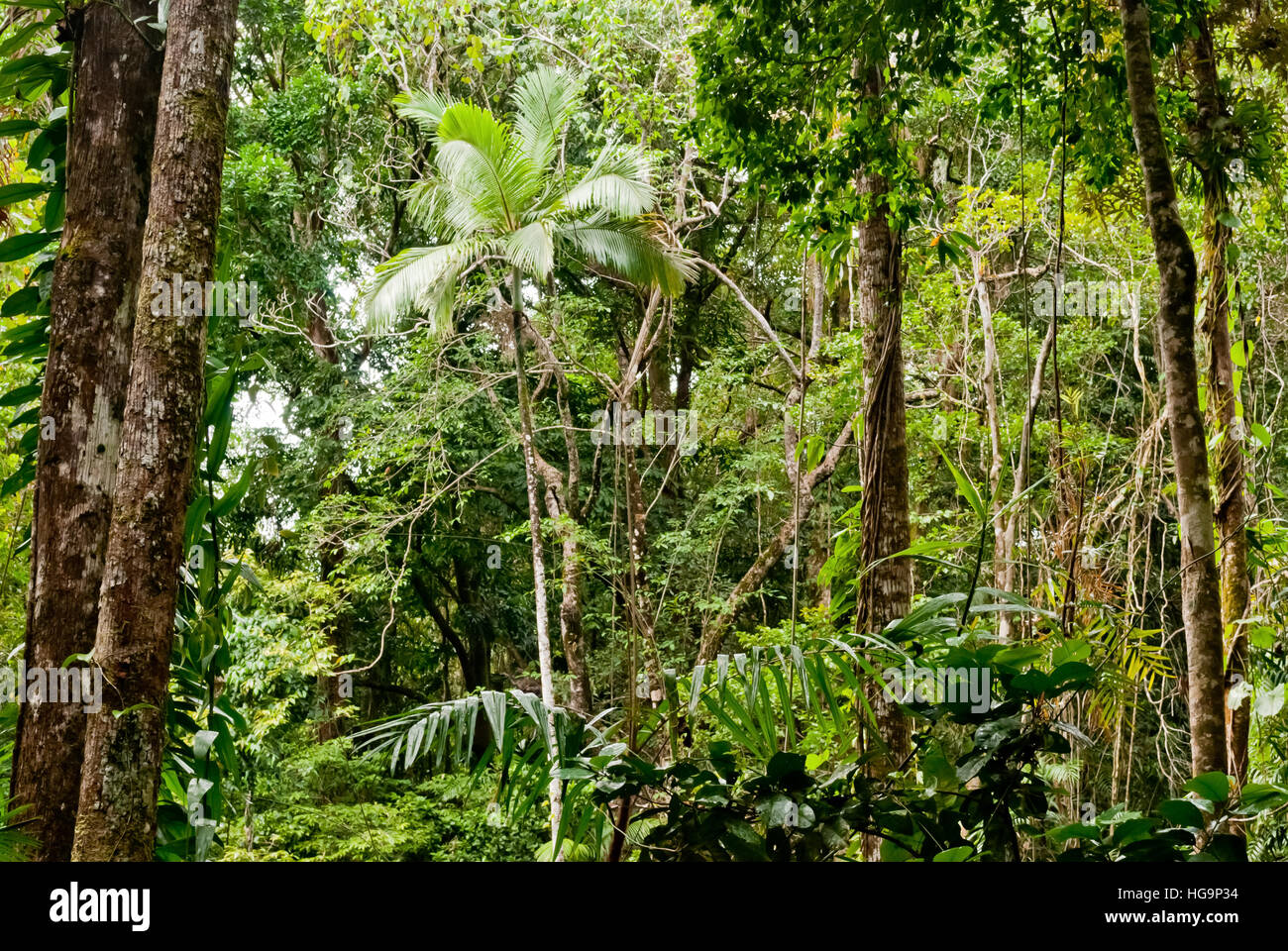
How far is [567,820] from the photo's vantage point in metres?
1.62

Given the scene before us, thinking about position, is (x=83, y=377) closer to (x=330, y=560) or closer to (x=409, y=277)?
(x=409, y=277)

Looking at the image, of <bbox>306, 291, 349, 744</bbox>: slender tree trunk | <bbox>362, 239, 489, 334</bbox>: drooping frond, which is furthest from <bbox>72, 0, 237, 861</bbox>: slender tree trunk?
<bbox>306, 291, 349, 744</bbox>: slender tree trunk

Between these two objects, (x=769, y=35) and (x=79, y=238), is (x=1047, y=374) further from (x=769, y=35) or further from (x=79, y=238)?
(x=79, y=238)

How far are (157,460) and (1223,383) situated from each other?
325 centimetres

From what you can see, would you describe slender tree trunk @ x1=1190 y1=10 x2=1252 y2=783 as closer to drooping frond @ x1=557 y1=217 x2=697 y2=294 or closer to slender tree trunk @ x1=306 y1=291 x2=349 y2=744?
drooping frond @ x1=557 y1=217 x2=697 y2=294

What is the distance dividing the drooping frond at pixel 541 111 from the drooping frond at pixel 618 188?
14.4 inches

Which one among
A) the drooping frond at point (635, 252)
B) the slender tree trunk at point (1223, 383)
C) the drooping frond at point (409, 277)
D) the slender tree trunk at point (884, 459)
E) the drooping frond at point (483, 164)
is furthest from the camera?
the drooping frond at point (635, 252)

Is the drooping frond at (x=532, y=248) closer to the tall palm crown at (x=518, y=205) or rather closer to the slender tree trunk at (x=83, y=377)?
the tall palm crown at (x=518, y=205)

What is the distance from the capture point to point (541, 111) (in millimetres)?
7316

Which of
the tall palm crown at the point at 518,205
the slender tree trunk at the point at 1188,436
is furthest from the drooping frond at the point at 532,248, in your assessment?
the slender tree trunk at the point at 1188,436

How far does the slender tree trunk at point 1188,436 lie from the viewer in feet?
7.50

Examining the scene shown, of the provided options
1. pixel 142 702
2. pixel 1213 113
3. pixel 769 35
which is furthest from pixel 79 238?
pixel 1213 113

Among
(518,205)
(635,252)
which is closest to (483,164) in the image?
(518,205)

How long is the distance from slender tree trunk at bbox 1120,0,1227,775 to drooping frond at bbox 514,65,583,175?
5.56 meters
